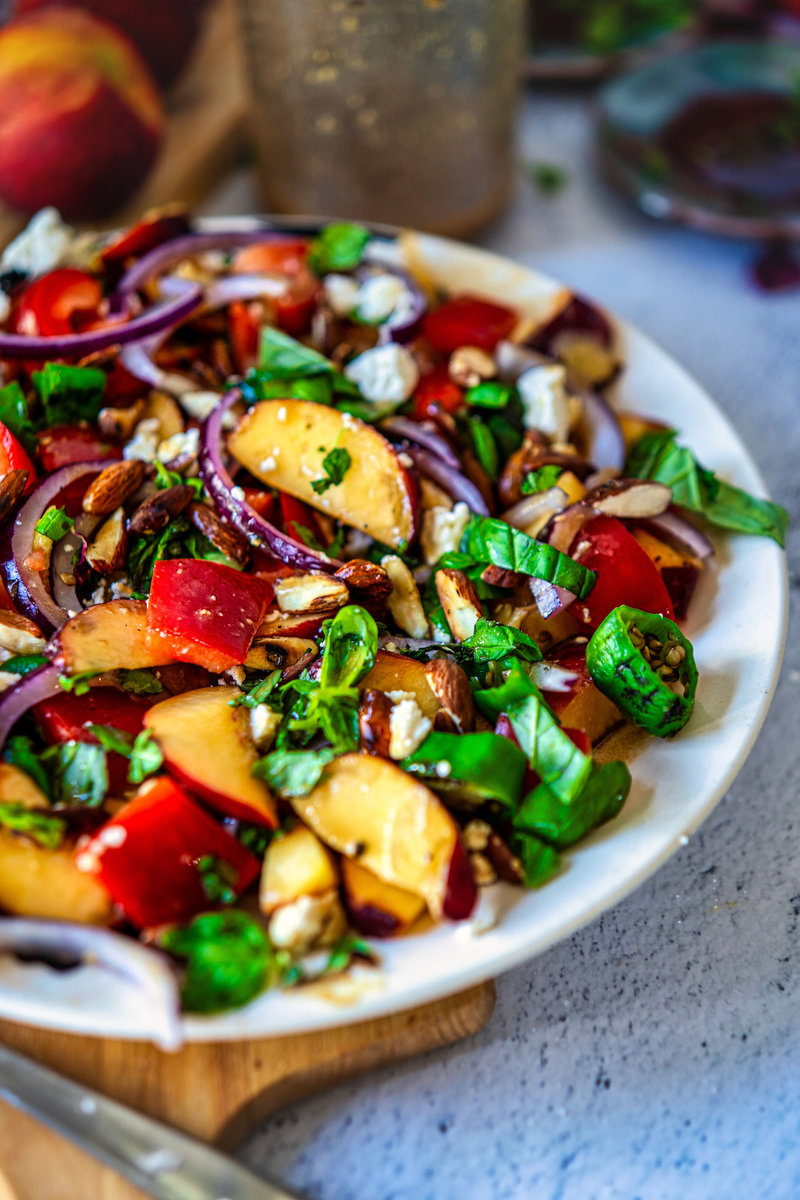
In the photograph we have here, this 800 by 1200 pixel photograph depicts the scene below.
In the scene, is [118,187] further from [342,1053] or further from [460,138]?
[342,1053]

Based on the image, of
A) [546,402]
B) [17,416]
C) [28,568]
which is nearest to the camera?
[28,568]

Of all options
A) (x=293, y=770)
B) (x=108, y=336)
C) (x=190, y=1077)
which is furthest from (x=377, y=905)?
(x=108, y=336)

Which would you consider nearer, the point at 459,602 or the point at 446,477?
the point at 459,602

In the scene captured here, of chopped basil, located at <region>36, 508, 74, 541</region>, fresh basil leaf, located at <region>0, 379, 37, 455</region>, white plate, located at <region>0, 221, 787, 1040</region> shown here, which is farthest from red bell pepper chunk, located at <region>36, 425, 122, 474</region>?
white plate, located at <region>0, 221, 787, 1040</region>

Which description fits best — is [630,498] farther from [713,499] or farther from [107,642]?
[107,642]

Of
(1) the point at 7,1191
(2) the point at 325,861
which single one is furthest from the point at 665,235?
(1) the point at 7,1191

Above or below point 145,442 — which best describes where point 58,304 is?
above

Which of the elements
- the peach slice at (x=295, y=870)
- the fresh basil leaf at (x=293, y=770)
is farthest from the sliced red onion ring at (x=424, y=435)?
the peach slice at (x=295, y=870)
